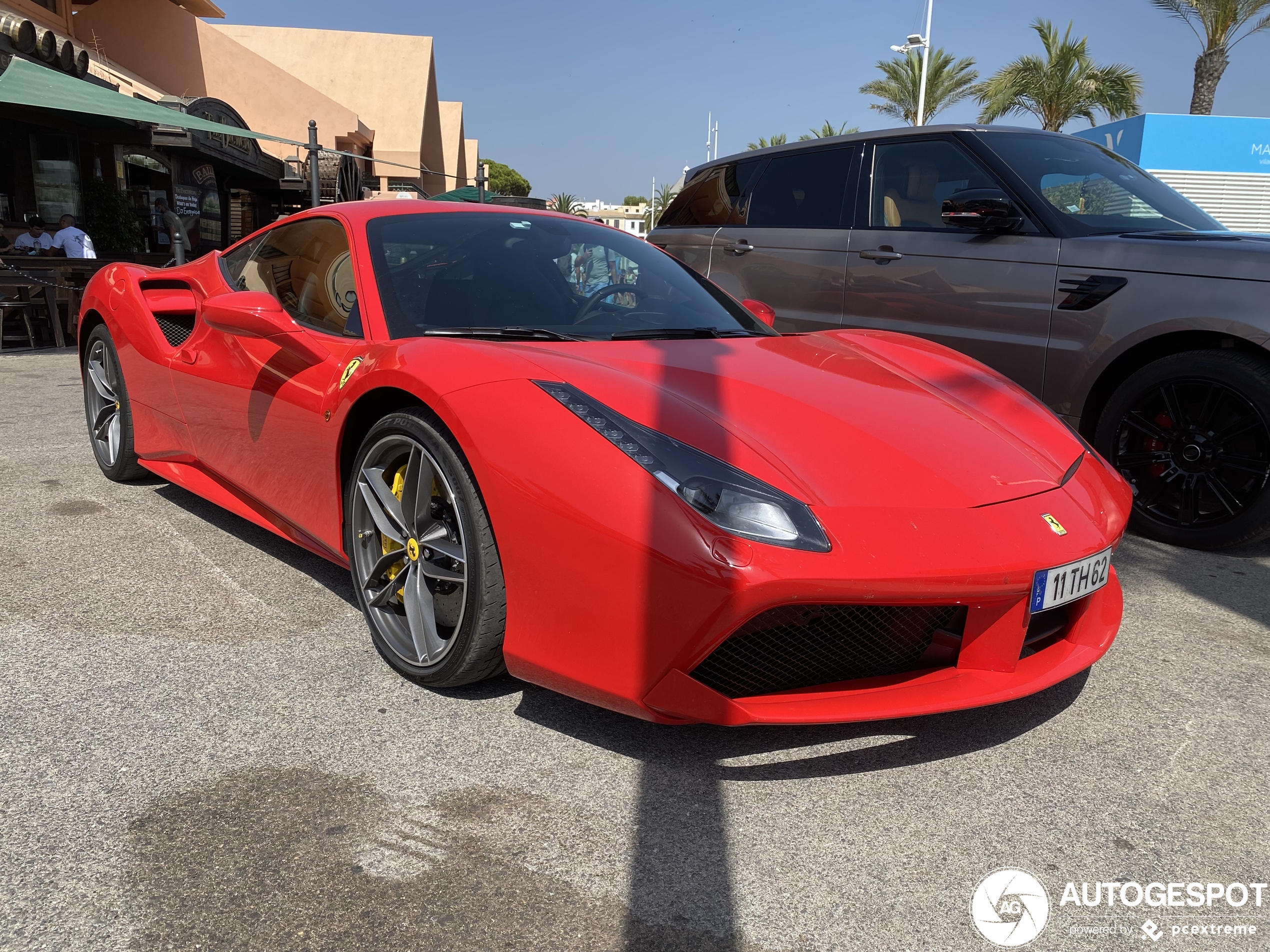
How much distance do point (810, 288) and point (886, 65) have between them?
31.8m

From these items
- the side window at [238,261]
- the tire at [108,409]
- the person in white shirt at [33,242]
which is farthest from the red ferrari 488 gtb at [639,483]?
the person in white shirt at [33,242]

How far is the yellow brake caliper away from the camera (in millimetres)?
2508

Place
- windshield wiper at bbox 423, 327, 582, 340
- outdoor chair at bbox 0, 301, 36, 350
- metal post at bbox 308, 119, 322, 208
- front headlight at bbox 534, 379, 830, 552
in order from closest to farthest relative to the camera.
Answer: front headlight at bbox 534, 379, 830, 552 → windshield wiper at bbox 423, 327, 582, 340 → outdoor chair at bbox 0, 301, 36, 350 → metal post at bbox 308, 119, 322, 208

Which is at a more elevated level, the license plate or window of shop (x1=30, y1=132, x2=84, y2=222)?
window of shop (x1=30, y1=132, x2=84, y2=222)

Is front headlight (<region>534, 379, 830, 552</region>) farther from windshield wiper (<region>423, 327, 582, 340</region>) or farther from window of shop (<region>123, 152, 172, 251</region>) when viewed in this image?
window of shop (<region>123, 152, 172, 251</region>)

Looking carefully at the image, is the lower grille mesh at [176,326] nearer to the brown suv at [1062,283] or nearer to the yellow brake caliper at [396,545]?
the yellow brake caliper at [396,545]

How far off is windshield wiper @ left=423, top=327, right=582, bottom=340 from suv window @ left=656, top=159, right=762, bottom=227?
317 centimetres

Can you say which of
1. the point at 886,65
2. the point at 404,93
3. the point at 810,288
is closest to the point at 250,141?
the point at 810,288

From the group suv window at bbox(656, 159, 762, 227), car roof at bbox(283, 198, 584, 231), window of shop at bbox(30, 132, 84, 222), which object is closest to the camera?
car roof at bbox(283, 198, 584, 231)

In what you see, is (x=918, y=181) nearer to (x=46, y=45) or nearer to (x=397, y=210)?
(x=397, y=210)

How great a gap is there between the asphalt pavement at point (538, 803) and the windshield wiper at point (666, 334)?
103 centimetres

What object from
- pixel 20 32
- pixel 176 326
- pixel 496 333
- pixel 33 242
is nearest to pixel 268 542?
pixel 176 326

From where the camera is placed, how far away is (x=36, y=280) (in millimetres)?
9797

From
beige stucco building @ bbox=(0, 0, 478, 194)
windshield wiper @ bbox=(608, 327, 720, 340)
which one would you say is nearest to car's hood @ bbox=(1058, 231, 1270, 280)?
windshield wiper @ bbox=(608, 327, 720, 340)
